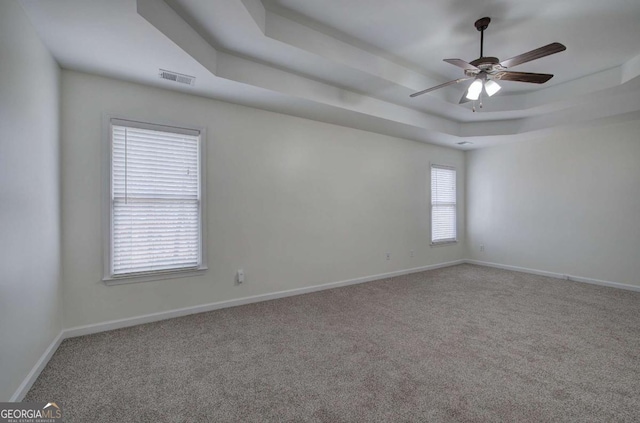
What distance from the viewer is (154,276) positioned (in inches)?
124

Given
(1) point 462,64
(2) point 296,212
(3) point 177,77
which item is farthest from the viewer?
(2) point 296,212

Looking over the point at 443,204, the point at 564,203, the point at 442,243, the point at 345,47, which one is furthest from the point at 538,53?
the point at 442,243

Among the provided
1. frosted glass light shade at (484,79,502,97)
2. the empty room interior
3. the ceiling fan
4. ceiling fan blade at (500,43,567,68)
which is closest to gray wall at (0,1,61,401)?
the empty room interior

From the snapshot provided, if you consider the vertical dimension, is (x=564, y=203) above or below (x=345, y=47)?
below

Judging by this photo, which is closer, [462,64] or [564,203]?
[462,64]

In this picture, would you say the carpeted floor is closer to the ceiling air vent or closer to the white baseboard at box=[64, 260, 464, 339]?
the white baseboard at box=[64, 260, 464, 339]

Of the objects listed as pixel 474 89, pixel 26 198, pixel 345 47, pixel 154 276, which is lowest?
pixel 154 276

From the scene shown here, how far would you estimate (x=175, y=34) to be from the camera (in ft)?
7.61

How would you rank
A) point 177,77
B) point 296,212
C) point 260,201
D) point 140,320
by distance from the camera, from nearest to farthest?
1. point 177,77
2. point 140,320
3. point 260,201
4. point 296,212

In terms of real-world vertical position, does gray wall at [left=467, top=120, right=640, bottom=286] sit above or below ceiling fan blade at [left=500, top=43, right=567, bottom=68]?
below

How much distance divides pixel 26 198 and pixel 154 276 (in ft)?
4.59

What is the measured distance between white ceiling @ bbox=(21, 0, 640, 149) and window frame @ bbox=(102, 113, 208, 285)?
0.41m

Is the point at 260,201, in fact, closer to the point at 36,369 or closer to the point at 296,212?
the point at 296,212

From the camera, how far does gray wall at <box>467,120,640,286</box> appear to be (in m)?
4.48
